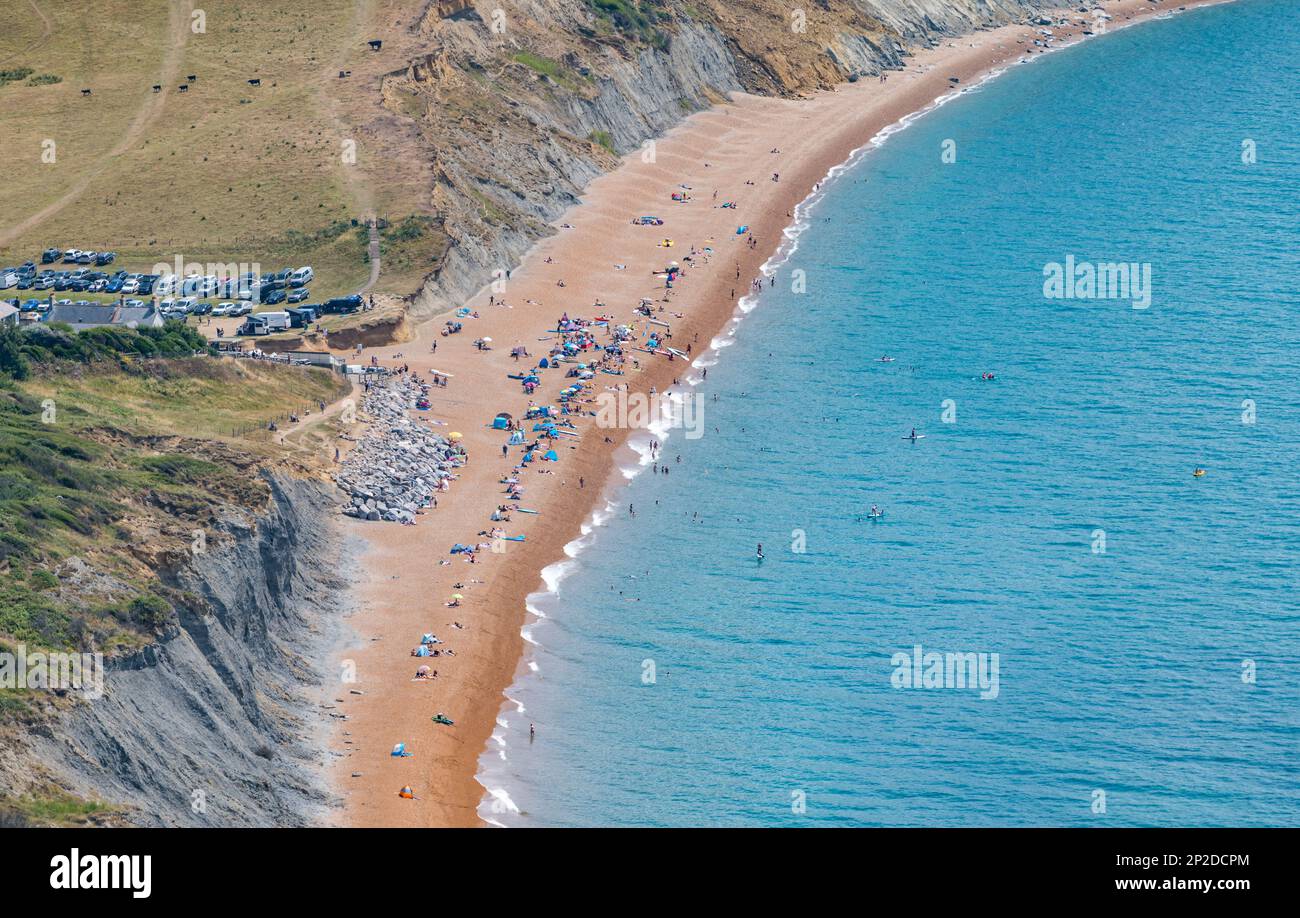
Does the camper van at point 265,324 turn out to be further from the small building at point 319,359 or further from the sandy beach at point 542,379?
the sandy beach at point 542,379

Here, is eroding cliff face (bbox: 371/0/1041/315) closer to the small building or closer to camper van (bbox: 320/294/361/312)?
camper van (bbox: 320/294/361/312)

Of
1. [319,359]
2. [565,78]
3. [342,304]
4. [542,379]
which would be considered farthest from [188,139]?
[542,379]

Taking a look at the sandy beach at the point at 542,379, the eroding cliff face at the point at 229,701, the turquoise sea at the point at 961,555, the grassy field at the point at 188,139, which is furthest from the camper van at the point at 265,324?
the turquoise sea at the point at 961,555

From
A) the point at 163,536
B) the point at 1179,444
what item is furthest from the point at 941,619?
the point at 163,536

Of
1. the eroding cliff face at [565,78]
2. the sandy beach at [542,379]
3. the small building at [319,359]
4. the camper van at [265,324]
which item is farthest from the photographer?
the eroding cliff face at [565,78]
